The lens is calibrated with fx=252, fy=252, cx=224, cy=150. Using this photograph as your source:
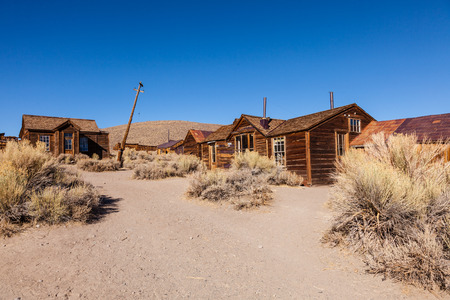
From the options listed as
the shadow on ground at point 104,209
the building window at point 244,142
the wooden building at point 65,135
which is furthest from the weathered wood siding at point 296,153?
the wooden building at point 65,135

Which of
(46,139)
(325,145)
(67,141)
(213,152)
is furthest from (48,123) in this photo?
(325,145)

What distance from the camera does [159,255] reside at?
3.82 m

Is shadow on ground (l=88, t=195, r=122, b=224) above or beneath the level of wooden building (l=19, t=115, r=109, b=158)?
beneath

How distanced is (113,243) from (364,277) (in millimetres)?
3758

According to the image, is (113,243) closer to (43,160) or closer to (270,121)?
(43,160)

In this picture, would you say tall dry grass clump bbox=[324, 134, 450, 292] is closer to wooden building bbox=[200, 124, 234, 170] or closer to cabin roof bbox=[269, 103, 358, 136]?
cabin roof bbox=[269, 103, 358, 136]

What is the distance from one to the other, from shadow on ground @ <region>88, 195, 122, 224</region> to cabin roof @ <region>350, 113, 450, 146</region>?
10.3 metres

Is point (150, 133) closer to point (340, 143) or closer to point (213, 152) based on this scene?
point (213, 152)

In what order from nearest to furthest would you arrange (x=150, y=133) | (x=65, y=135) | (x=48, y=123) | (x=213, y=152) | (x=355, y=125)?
(x=355, y=125), (x=213, y=152), (x=65, y=135), (x=48, y=123), (x=150, y=133)

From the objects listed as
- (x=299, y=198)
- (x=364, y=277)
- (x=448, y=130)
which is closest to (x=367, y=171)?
(x=364, y=277)

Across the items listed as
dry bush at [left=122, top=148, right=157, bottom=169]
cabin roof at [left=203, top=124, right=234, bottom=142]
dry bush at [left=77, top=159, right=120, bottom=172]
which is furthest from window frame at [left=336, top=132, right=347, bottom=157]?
dry bush at [left=77, top=159, right=120, bottom=172]

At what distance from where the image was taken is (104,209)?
19.5ft

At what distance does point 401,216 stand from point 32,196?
624 centimetres

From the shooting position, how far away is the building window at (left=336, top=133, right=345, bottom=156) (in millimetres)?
12703
